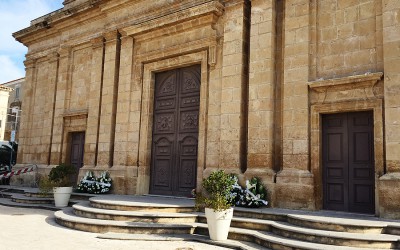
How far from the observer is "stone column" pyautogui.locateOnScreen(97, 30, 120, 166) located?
1158cm

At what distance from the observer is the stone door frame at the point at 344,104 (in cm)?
697

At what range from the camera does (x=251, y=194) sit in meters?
7.83

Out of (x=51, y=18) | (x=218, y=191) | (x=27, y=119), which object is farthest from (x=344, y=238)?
(x=27, y=119)

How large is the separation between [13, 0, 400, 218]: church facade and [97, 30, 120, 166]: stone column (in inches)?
1.5

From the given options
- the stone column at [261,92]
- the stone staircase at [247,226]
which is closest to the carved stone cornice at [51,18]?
the stone column at [261,92]

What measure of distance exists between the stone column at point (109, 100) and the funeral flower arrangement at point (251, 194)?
5015mm

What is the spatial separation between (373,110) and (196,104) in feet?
15.1

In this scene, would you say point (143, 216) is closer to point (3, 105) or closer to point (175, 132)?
point (175, 132)

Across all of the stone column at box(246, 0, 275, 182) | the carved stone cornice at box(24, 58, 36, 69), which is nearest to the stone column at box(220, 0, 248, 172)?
the stone column at box(246, 0, 275, 182)

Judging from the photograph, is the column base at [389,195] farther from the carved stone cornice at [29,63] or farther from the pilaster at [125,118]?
the carved stone cornice at [29,63]

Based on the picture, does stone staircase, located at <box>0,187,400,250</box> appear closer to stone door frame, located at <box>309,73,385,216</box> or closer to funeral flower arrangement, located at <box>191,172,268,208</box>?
funeral flower arrangement, located at <box>191,172,268,208</box>

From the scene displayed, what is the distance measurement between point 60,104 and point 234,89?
7.77 meters

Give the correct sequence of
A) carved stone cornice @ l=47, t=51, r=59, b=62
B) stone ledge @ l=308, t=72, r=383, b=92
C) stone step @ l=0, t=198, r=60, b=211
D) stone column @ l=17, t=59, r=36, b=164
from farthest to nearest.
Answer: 1. stone column @ l=17, t=59, r=36, b=164
2. carved stone cornice @ l=47, t=51, r=59, b=62
3. stone step @ l=0, t=198, r=60, b=211
4. stone ledge @ l=308, t=72, r=383, b=92

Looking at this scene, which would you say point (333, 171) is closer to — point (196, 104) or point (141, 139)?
point (196, 104)
